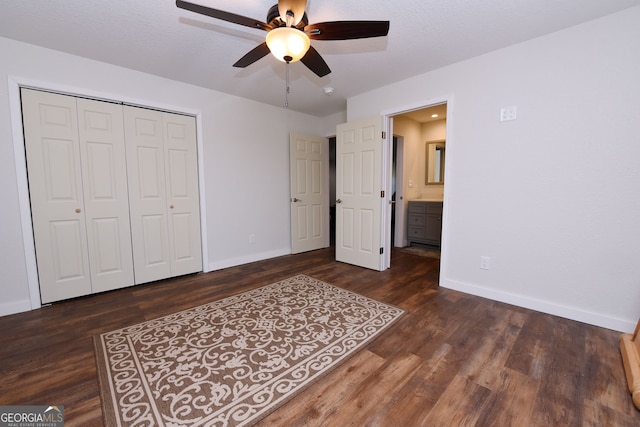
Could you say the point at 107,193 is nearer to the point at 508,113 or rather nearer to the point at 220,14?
the point at 220,14

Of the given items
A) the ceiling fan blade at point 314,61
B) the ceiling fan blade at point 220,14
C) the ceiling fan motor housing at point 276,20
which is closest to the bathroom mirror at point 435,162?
the ceiling fan blade at point 314,61

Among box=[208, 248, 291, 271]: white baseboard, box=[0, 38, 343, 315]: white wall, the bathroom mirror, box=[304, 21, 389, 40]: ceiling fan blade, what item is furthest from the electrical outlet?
box=[208, 248, 291, 271]: white baseboard

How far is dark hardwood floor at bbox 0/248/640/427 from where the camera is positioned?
1254 millimetres

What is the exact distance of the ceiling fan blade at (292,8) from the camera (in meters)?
1.49

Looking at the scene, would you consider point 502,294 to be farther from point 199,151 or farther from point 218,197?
point 199,151

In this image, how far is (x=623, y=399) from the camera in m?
1.33

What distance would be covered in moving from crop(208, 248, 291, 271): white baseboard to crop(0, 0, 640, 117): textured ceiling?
2377 millimetres

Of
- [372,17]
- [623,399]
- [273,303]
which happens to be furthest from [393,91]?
[623,399]

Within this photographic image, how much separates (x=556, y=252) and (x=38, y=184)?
476 centimetres

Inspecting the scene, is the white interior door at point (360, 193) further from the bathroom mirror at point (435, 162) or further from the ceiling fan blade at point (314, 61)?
the bathroom mirror at point (435, 162)

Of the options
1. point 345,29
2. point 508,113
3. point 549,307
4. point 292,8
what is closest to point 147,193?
point 292,8

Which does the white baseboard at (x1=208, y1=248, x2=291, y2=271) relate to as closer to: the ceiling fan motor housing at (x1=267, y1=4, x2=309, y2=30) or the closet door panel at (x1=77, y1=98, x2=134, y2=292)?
the closet door panel at (x1=77, y1=98, x2=134, y2=292)

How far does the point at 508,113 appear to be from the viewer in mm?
2373

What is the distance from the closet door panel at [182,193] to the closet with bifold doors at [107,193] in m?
0.01
